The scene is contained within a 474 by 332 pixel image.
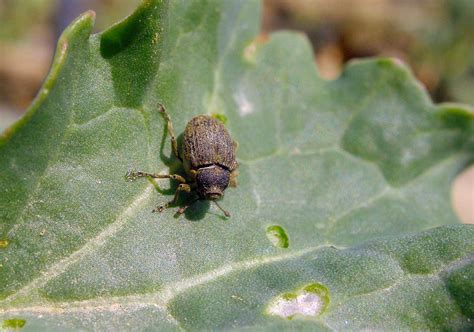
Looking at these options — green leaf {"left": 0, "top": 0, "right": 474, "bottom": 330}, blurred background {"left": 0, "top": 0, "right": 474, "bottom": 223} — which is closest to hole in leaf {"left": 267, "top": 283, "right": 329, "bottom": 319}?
green leaf {"left": 0, "top": 0, "right": 474, "bottom": 330}

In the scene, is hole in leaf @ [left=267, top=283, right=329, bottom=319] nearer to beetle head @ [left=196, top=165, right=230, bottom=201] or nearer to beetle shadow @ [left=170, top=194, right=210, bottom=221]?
beetle shadow @ [left=170, top=194, right=210, bottom=221]

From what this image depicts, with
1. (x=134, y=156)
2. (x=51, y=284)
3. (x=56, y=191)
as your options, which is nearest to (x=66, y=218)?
(x=56, y=191)

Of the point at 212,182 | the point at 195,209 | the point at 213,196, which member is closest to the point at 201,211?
the point at 195,209

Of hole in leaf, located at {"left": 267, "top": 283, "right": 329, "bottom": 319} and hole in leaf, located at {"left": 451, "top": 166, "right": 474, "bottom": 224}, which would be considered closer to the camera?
hole in leaf, located at {"left": 267, "top": 283, "right": 329, "bottom": 319}

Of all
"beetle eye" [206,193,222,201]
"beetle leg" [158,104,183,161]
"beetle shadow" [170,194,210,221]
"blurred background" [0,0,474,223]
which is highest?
"beetle leg" [158,104,183,161]

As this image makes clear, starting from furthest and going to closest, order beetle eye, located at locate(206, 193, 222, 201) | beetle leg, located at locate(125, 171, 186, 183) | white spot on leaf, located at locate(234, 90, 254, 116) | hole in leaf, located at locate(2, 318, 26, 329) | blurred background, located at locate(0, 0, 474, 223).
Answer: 1. blurred background, located at locate(0, 0, 474, 223)
2. white spot on leaf, located at locate(234, 90, 254, 116)
3. beetle eye, located at locate(206, 193, 222, 201)
4. beetle leg, located at locate(125, 171, 186, 183)
5. hole in leaf, located at locate(2, 318, 26, 329)

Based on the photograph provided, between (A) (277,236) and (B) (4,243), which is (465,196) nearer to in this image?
(A) (277,236)
